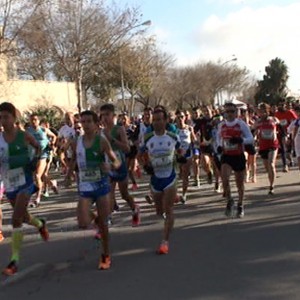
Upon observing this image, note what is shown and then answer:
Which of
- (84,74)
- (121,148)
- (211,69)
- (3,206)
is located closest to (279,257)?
(121,148)

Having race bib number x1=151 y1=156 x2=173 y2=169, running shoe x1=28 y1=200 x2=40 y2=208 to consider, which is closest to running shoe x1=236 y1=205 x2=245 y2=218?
race bib number x1=151 y1=156 x2=173 y2=169

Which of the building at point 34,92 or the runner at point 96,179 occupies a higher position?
the building at point 34,92

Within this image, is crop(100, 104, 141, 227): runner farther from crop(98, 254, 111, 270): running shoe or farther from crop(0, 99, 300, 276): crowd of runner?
crop(98, 254, 111, 270): running shoe

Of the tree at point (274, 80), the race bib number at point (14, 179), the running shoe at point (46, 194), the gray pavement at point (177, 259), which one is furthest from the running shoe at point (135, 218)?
the tree at point (274, 80)

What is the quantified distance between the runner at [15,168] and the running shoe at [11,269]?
129mm

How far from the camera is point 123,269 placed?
6.98 metres

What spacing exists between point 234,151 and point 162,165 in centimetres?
245

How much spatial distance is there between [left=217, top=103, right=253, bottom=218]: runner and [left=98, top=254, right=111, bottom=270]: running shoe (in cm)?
350

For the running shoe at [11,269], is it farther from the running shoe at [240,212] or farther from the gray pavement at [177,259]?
the running shoe at [240,212]

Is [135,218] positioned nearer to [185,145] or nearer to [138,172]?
[185,145]

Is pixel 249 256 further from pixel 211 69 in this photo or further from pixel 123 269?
pixel 211 69

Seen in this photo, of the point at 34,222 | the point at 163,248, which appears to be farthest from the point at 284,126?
the point at 34,222

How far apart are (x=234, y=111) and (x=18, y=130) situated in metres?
4.15

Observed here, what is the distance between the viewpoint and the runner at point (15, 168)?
23.6ft
